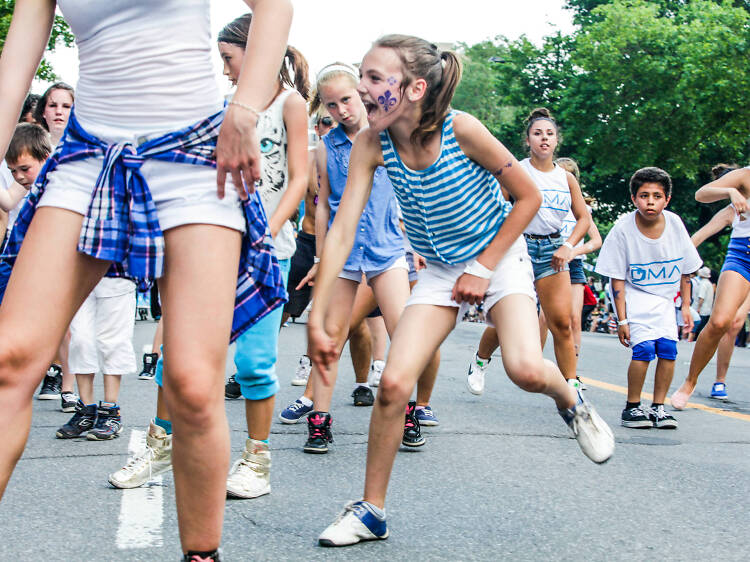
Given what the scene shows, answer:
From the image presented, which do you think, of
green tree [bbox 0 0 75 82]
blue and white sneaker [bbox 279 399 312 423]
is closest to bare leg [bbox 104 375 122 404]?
blue and white sneaker [bbox 279 399 312 423]

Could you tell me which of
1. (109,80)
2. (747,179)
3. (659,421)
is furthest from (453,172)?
(747,179)

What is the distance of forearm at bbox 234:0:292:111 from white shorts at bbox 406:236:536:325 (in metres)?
1.50

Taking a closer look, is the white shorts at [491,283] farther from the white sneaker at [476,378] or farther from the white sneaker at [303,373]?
the white sneaker at [303,373]

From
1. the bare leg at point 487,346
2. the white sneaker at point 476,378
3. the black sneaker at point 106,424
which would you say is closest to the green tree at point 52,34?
the bare leg at point 487,346

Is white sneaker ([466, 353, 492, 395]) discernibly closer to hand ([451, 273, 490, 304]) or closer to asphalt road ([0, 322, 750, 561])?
asphalt road ([0, 322, 750, 561])

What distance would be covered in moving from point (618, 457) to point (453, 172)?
2153mm

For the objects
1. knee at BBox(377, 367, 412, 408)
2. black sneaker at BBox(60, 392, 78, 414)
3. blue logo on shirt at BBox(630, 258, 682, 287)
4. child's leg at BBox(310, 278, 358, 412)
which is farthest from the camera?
blue logo on shirt at BBox(630, 258, 682, 287)

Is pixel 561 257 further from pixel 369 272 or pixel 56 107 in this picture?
pixel 56 107

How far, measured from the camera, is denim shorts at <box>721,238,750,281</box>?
23.3 ft

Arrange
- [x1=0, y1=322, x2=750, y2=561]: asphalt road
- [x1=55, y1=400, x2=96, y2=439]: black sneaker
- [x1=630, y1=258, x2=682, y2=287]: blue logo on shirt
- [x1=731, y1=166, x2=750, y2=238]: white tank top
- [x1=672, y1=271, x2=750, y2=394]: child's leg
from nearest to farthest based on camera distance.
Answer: [x1=0, y1=322, x2=750, y2=561]: asphalt road → [x1=55, y1=400, x2=96, y2=439]: black sneaker → [x1=630, y1=258, x2=682, y2=287]: blue logo on shirt → [x1=672, y1=271, x2=750, y2=394]: child's leg → [x1=731, y1=166, x2=750, y2=238]: white tank top

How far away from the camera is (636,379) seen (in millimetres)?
6430

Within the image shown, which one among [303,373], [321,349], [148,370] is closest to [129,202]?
[321,349]

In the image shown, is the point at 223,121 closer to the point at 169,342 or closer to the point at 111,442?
the point at 169,342

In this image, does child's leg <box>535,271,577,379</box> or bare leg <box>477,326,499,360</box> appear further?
bare leg <box>477,326,499,360</box>
